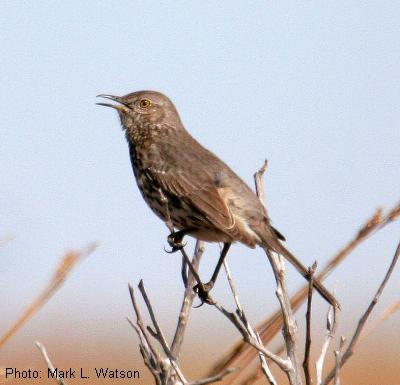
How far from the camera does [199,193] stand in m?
5.64

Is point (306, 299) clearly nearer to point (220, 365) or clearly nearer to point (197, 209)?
point (220, 365)

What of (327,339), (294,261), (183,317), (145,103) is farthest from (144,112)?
(327,339)

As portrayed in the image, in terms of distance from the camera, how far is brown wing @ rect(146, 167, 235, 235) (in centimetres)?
536

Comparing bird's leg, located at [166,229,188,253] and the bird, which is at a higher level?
the bird

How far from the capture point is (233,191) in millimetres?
5781

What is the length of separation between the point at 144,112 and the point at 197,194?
1.62m

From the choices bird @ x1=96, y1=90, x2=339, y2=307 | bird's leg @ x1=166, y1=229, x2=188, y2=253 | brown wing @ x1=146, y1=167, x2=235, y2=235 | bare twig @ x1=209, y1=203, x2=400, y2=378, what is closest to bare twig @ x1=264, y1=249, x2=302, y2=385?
bare twig @ x1=209, y1=203, x2=400, y2=378

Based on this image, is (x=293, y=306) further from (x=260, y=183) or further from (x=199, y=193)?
(x=199, y=193)

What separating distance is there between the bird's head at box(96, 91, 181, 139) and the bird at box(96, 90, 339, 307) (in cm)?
5

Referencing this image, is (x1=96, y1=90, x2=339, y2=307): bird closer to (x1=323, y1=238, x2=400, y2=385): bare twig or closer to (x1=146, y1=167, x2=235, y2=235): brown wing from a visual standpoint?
(x1=146, y1=167, x2=235, y2=235): brown wing

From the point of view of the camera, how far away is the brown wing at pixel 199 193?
5363 millimetres

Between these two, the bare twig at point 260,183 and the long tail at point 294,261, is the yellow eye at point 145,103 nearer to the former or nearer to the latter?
the long tail at point 294,261

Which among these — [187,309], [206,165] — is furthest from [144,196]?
[187,309]

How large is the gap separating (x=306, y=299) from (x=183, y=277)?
1072mm
